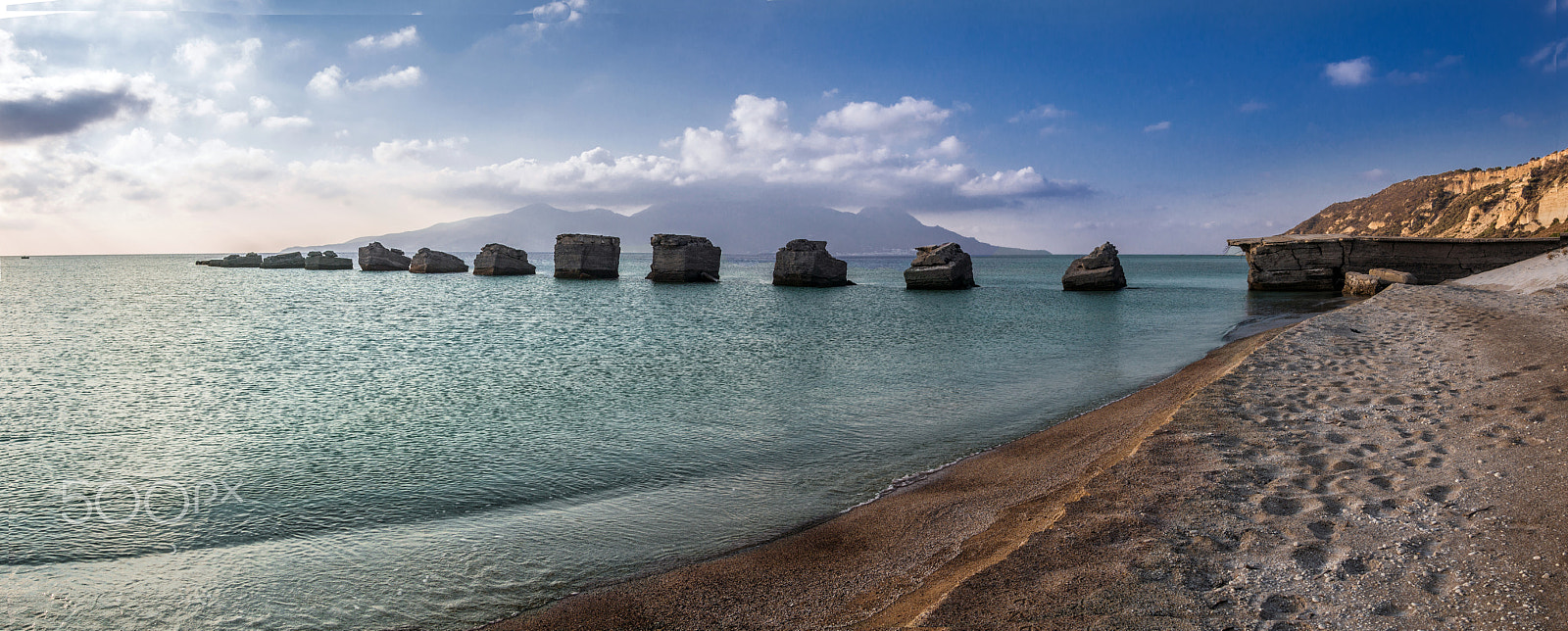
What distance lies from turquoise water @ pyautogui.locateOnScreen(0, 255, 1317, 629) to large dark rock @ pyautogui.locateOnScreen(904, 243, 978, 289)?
1060 inches

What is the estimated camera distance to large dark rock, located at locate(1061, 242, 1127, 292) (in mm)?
48344

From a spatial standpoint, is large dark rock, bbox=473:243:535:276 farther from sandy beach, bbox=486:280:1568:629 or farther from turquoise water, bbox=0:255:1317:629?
sandy beach, bbox=486:280:1568:629

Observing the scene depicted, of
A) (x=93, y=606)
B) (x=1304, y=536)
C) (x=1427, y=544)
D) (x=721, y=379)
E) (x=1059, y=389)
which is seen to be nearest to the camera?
(x=1427, y=544)

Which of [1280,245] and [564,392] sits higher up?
[1280,245]

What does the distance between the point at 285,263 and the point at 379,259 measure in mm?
24514

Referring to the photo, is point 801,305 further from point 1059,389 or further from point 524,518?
point 524,518

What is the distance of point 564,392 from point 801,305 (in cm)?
2734

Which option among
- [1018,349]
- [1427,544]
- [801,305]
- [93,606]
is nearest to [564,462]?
[93,606]

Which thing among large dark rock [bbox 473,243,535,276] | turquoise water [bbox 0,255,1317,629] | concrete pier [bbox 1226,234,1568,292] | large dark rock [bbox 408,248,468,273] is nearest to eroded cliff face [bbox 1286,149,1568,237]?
concrete pier [bbox 1226,234,1568,292]

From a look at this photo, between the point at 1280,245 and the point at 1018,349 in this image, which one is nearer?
the point at 1018,349

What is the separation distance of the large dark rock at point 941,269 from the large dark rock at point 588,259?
31728 mm

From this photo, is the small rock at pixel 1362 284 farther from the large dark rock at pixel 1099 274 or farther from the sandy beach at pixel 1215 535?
the sandy beach at pixel 1215 535

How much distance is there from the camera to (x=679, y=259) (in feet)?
207

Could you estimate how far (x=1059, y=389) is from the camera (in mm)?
13875
